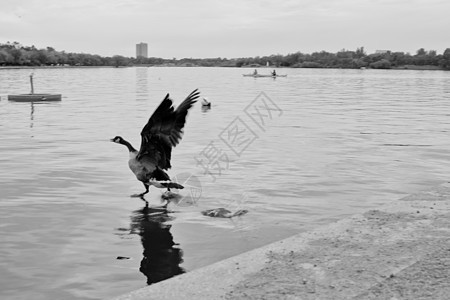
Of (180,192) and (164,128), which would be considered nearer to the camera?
(164,128)

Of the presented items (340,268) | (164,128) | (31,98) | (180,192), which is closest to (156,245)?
(164,128)

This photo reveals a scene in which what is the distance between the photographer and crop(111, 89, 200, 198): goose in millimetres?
10656

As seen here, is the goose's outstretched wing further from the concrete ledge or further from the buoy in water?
the buoy in water

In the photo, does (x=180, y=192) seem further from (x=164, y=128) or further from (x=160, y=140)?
(x=164, y=128)

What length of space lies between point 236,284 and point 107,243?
4.03 m

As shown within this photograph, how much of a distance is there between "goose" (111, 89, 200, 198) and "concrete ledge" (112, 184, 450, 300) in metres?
4.08

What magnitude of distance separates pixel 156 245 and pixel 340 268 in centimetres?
378

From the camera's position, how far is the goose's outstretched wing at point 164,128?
1059cm

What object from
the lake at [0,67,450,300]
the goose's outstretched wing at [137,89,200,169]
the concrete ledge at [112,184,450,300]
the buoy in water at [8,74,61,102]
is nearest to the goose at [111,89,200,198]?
the goose's outstretched wing at [137,89,200,169]

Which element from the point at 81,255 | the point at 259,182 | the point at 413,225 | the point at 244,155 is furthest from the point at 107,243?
the point at 244,155

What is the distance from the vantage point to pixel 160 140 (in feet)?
36.3

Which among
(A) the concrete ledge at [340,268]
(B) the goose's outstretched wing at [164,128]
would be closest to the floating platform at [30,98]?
(B) the goose's outstretched wing at [164,128]

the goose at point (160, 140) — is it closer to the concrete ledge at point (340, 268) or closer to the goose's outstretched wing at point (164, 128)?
the goose's outstretched wing at point (164, 128)

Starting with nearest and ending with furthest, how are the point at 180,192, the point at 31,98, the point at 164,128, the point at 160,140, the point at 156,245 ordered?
1. the point at 156,245
2. the point at 164,128
3. the point at 160,140
4. the point at 180,192
5. the point at 31,98
